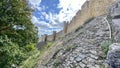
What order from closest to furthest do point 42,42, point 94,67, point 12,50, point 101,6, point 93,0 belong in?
1. point 94,67
2. point 12,50
3. point 101,6
4. point 93,0
5. point 42,42

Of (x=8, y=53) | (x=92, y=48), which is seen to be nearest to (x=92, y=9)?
(x=8, y=53)

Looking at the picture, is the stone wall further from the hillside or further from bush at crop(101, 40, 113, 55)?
bush at crop(101, 40, 113, 55)

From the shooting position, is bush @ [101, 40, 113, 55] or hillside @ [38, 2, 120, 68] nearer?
hillside @ [38, 2, 120, 68]

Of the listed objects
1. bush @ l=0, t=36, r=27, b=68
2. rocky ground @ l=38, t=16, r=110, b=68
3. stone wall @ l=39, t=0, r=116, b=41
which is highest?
stone wall @ l=39, t=0, r=116, b=41

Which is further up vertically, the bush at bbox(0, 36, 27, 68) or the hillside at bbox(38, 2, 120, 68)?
the hillside at bbox(38, 2, 120, 68)

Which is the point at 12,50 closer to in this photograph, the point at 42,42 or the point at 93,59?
the point at 93,59

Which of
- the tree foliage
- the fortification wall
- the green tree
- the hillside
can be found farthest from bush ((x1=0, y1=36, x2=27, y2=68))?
the fortification wall

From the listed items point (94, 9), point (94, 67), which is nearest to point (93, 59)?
point (94, 67)

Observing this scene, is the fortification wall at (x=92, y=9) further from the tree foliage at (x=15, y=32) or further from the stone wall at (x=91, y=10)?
the tree foliage at (x=15, y=32)

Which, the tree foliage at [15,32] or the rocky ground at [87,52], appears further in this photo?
the tree foliage at [15,32]

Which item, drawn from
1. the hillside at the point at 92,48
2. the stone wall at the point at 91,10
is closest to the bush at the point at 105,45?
the hillside at the point at 92,48

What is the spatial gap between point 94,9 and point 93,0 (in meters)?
0.98

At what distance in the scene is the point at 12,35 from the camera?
15.0 metres

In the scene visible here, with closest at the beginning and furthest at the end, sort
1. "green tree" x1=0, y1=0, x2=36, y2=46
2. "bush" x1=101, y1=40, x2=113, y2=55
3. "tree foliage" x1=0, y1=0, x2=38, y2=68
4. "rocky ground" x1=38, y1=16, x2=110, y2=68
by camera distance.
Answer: "rocky ground" x1=38, y1=16, x2=110, y2=68 → "bush" x1=101, y1=40, x2=113, y2=55 → "tree foliage" x1=0, y1=0, x2=38, y2=68 → "green tree" x1=0, y1=0, x2=36, y2=46
